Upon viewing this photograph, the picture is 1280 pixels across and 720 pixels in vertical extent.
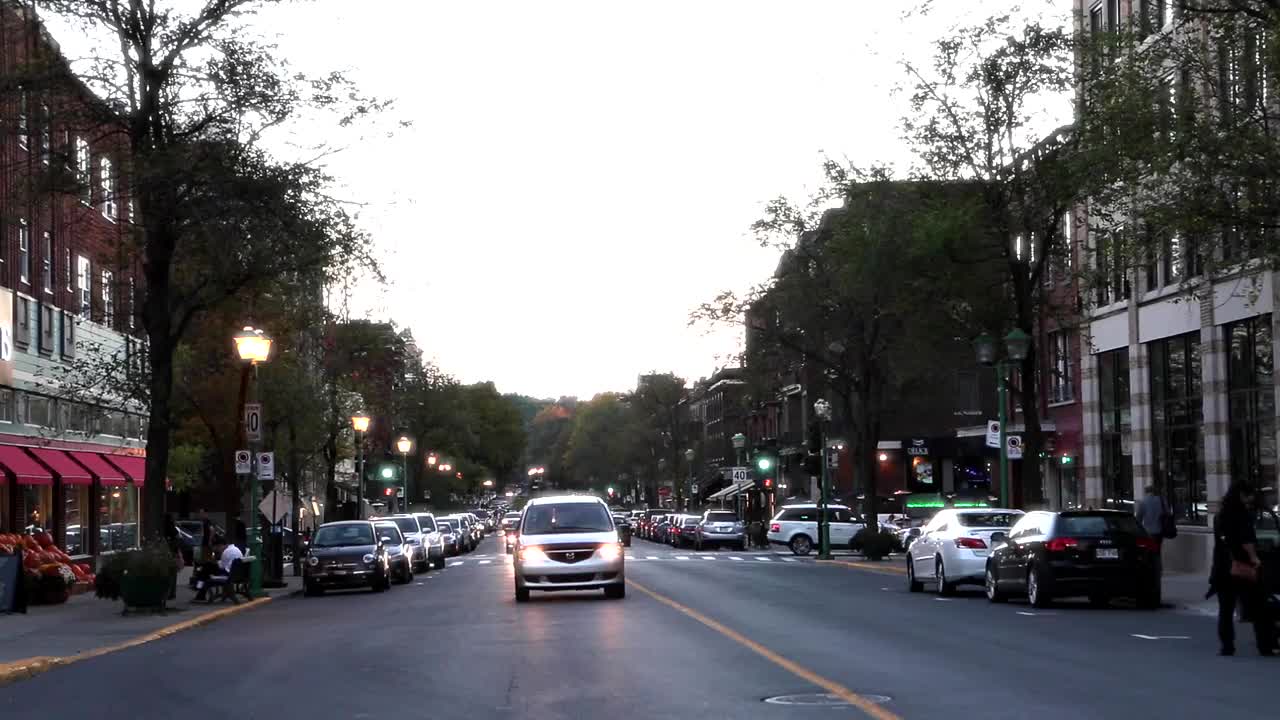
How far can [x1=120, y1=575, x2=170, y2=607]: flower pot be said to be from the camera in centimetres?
2964

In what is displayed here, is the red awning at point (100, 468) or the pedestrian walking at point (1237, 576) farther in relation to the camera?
the red awning at point (100, 468)

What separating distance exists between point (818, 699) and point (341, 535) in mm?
26343

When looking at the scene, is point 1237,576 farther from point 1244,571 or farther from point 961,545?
point 961,545

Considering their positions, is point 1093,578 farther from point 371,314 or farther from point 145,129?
point 371,314

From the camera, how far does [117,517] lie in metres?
53.2

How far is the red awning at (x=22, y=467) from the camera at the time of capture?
3972cm

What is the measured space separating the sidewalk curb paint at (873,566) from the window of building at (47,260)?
22.9 meters

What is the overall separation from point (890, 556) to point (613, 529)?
28.4 meters

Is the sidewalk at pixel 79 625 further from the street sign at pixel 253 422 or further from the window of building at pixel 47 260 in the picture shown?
the window of building at pixel 47 260

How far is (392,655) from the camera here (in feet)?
63.6

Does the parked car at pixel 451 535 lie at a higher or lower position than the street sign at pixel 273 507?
lower

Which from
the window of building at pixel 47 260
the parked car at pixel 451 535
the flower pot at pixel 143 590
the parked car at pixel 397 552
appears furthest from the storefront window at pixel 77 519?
the parked car at pixel 451 535

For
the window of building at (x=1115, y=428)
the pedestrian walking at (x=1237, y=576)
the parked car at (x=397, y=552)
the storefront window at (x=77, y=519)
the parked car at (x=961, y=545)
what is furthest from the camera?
the storefront window at (x=77, y=519)

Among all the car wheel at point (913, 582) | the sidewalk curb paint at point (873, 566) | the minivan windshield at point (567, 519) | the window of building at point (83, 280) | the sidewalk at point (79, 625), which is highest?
the window of building at point (83, 280)
